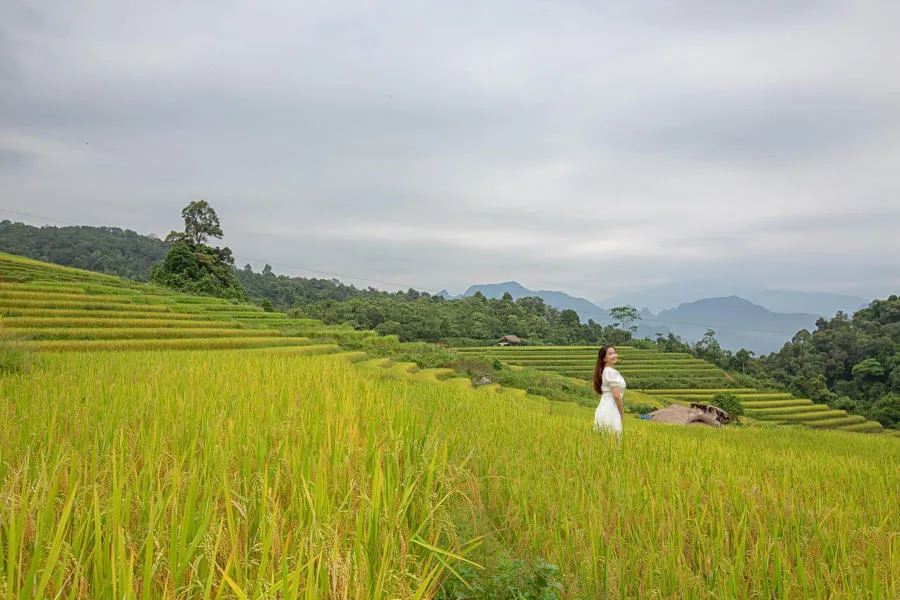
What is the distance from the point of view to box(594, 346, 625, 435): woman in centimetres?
561

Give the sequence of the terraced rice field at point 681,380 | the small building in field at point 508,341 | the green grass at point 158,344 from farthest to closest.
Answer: the small building in field at point 508,341, the terraced rice field at point 681,380, the green grass at point 158,344

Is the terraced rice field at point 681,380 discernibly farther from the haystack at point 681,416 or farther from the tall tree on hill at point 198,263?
the tall tree on hill at point 198,263

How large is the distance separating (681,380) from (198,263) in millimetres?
50689

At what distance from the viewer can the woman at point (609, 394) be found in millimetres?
5605

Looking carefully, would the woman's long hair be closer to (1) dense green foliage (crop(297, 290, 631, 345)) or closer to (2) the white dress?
(2) the white dress

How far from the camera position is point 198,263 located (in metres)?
47.4

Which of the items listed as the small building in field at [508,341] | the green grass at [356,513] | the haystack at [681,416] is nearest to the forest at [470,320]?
the small building in field at [508,341]

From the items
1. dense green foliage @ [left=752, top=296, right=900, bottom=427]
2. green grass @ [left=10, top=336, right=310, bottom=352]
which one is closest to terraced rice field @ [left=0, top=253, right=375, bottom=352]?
green grass @ [left=10, top=336, right=310, bottom=352]

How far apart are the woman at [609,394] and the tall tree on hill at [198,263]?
1765 inches

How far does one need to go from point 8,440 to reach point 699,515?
12.1 ft

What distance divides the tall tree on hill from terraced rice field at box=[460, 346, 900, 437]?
26.3 m

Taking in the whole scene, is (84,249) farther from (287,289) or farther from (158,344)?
(158,344)

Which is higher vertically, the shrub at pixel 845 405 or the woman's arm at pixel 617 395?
the woman's arm at pixel 617 395

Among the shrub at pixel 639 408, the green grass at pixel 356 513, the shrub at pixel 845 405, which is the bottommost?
the shrub at pixel 639 408
